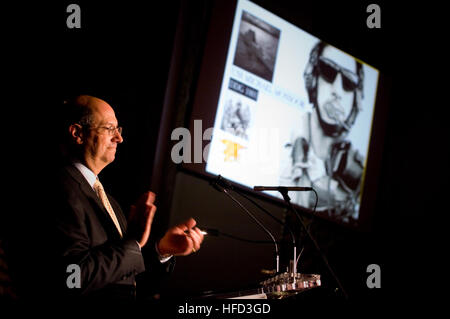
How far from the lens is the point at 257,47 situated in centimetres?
326

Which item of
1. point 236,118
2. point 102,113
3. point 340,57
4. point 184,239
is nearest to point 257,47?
point 236,118

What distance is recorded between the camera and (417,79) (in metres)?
4.29

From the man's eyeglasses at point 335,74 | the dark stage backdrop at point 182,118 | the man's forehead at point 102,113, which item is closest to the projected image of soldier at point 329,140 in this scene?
the man's eyeglasses at point 335,74

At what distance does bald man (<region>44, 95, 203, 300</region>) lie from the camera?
161 cm

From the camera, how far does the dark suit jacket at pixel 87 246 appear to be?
161 cm

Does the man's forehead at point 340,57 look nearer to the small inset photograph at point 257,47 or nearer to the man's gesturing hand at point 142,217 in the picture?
the small inset photograph at point 257,47

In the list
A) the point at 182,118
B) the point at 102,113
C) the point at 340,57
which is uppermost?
the point at 340,57

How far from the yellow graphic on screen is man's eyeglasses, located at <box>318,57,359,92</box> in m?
1.03

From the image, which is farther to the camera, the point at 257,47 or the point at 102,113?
the point at 257,47

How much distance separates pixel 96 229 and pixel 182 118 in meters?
1.25

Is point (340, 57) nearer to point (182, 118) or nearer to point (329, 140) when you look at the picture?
point (329, 140)

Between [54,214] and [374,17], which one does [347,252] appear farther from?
[54,214]

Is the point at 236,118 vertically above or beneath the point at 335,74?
beneath
